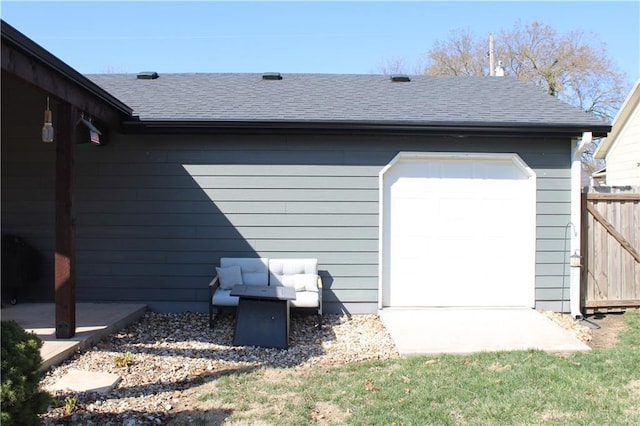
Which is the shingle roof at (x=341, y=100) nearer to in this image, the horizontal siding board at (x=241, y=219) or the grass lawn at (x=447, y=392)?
the horizontal siding board at (x=241, y=219)

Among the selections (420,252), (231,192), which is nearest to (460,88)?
(420,252)

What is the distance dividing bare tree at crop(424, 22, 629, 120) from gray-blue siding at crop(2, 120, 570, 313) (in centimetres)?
1853

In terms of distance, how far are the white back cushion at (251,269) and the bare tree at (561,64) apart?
20.1m

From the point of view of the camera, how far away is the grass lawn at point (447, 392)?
3.35 meters

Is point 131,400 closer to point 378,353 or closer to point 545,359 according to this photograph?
point 378,353

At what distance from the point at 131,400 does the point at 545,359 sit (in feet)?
12.3

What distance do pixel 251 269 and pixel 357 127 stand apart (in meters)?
2.41

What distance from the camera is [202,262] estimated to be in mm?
6621

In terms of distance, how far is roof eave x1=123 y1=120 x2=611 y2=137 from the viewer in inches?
250

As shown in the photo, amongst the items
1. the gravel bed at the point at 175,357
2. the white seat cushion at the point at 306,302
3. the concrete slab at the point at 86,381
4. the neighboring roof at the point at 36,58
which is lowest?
the gravel bed at the point at 175,357

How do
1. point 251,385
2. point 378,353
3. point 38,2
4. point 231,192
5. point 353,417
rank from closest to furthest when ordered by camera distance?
point 353,417 < point 251,385 < point 378,353 < point 231,192 < point 38,2

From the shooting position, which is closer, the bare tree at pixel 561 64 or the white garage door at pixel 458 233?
the white garage door at pixel 458 233

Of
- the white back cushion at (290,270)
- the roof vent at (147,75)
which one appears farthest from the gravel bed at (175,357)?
the roof vent at (147,75)

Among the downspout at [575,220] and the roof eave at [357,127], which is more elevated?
the roof eave at [357,127]
